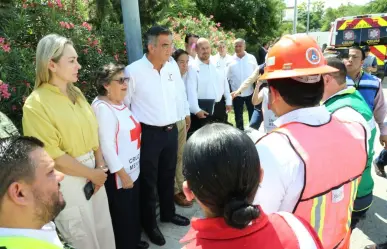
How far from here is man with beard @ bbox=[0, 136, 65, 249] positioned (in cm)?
120

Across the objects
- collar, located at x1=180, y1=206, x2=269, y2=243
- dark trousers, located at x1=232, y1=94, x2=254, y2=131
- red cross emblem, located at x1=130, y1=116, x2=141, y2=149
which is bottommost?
dark trousers, located at x1=232, y1=94, x2=254, y2=131

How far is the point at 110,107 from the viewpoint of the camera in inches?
102

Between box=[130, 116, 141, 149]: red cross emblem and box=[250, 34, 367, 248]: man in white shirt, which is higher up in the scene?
box=[250, 34, 367, 248]: man in white shirt

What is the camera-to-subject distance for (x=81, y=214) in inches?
90.7

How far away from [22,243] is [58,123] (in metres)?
1.21

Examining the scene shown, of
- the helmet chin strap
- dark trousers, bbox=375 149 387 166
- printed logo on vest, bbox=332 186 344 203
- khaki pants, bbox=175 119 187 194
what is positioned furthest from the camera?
dark trousers, bbox=375 149 387 166

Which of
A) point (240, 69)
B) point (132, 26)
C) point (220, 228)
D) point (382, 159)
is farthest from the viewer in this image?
point (240, 69)

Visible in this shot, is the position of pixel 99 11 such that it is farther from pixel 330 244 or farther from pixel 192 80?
pixel 330 244

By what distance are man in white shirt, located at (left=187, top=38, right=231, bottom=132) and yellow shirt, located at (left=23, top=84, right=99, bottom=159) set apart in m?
2.12

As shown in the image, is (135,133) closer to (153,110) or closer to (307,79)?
(153,110)

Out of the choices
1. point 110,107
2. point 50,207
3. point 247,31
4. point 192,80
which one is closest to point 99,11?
point 192,80

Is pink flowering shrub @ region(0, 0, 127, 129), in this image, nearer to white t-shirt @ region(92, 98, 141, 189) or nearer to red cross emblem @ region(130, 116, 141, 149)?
white t-shirt @ region(92, 98, 141, 189)

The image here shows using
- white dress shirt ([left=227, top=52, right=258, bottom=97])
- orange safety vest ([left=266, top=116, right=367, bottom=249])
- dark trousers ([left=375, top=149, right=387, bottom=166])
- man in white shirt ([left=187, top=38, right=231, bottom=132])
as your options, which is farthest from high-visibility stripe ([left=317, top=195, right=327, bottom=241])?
white dress shirt ([left=227, top=52, right=258, bottom=97])

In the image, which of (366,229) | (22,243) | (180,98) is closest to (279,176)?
(22,243)
